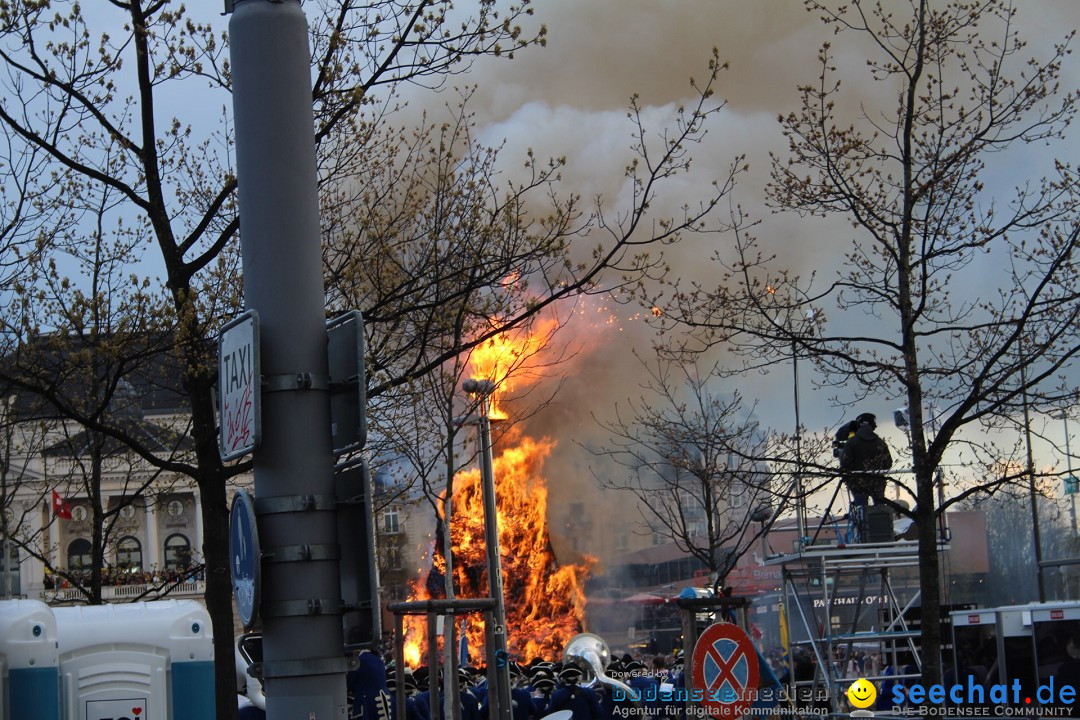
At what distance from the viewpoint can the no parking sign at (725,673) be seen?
9617 millimetres

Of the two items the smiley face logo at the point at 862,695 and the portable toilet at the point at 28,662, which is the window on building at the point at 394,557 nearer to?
the smiley face logo at the point at 862,695

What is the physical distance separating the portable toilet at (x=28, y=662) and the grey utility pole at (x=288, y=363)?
303 inches

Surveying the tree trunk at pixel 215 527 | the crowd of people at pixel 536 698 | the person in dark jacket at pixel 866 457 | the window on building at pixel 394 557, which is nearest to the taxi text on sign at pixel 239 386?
the tree trunk at pixel 215 527

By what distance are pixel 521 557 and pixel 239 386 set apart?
3907cm

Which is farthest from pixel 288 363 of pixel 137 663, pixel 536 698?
pixel 536 698

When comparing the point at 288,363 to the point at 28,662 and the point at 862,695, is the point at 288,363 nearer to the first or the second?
the point at 28,662

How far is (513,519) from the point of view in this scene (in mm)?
41781

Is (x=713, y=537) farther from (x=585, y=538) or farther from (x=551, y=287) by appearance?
(x=551, y=287)

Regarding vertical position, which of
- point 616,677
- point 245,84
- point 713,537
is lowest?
point 616,677

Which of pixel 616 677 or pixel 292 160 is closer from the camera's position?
pixel 292 160

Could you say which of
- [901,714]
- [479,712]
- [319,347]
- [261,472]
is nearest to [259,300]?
[319,347]

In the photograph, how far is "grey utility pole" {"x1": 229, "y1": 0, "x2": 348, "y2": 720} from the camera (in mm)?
4324

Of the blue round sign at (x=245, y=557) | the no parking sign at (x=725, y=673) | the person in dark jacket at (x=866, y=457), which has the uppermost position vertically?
the person in dark jacket at (x=866, y=457)

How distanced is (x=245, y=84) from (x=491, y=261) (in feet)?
20.4
